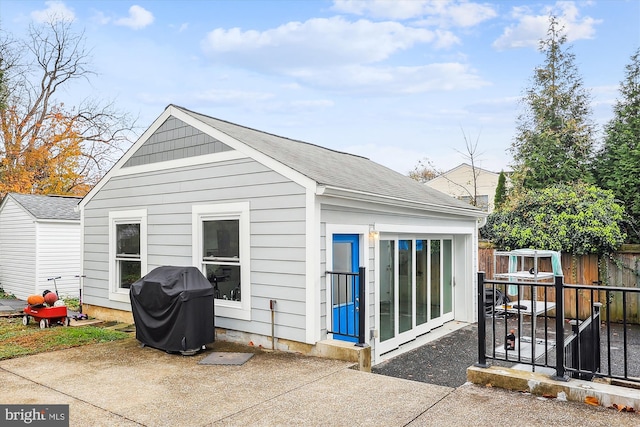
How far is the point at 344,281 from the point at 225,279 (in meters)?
1.79

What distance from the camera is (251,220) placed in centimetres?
623

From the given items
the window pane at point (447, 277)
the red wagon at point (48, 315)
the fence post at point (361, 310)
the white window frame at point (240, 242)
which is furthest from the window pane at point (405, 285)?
the red wagon at point (48, 315)

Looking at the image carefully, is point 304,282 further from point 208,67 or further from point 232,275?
point 208,67

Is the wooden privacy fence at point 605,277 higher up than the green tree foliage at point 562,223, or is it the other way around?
the green tree foliage at point 562,223

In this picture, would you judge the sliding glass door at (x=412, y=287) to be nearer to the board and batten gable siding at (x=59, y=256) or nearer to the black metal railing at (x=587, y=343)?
the black metal railing at (x=587, y=343)

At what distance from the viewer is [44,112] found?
70.3ft

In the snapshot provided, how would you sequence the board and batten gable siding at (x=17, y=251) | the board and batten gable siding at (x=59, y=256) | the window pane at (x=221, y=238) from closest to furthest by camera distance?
the window pane at (x=221, y=238) → the board and batten gable siding at (x=59, y=256) → the board and batten gable siding at (x=17, y=251)

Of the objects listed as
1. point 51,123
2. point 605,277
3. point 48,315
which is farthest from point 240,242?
point 51,123

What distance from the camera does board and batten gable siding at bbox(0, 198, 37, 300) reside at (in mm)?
12656

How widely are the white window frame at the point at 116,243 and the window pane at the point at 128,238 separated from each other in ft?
0.28

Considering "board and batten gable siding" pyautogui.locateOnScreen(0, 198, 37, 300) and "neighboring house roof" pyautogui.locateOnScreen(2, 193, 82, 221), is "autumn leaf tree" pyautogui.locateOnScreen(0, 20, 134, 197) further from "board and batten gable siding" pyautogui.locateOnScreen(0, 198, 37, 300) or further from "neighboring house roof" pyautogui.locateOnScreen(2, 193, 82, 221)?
"neighboring house roof" pyautogui.locateOnScreen(2, 193, 82, 221)

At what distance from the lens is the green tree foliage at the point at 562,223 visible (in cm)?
990

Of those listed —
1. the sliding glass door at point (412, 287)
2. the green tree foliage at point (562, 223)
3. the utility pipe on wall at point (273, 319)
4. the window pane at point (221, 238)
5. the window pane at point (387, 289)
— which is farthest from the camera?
the green tree foliage at point (562, 223)

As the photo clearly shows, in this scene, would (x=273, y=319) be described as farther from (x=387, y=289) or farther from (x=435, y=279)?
(x=435, y=279)
